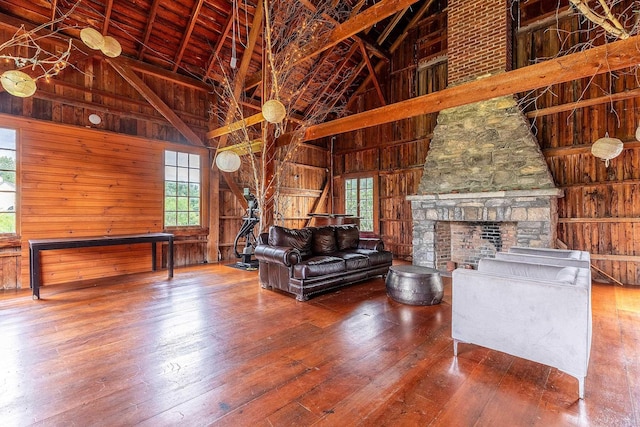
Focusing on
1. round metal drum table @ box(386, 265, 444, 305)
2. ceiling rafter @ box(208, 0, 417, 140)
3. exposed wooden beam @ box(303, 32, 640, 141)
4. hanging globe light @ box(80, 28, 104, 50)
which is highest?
ceiling rafter @ box(208, 0, 417, 140)

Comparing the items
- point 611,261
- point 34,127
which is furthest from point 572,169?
point 34,127

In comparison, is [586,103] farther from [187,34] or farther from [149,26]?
[149,26]

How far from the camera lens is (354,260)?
4551 mm

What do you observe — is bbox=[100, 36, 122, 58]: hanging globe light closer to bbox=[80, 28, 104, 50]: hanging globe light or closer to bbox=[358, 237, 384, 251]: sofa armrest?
bbox=[80, 28, 104, 50]: hanging globe light

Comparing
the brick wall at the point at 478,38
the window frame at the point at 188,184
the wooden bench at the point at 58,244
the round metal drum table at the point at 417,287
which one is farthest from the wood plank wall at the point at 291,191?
the round metal drum table at the point at 417,287

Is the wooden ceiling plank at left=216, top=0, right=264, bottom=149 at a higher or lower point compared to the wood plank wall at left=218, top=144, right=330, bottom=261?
higher

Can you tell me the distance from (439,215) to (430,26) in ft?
15.5

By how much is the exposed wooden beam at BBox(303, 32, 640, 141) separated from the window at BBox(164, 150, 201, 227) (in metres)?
3.74

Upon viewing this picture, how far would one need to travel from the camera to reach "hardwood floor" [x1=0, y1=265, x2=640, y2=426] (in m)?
1.74

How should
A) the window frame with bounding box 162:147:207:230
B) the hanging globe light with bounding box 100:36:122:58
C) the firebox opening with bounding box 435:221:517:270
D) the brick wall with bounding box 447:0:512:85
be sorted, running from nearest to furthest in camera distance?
the hanging globe light with bounding box 100:36:122:58
the brick wall with bounding box 447:0:512:85
the firebox opening with bounding box 435:221:517:270
the window frame with bounding box 162:147:207:230

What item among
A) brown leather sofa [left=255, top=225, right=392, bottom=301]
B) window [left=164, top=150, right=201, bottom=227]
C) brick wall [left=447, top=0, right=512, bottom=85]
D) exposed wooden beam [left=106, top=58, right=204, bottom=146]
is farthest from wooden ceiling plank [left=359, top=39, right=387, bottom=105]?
window [left=164, top=150, right=201, bottom=227]

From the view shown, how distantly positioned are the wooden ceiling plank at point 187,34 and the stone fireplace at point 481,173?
468 cm

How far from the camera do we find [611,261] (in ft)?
16.5

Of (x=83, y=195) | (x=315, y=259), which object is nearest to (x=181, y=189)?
(x=83, y=195)
